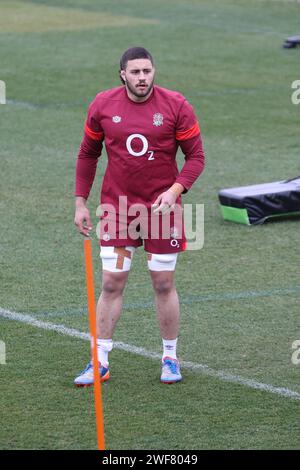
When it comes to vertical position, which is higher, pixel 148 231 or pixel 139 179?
pixel 139 179

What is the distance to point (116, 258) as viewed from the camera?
7.15 metres

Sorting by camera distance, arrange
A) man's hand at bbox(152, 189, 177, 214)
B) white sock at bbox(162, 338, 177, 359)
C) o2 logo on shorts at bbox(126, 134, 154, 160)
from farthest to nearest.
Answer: white sock at bbox(162, 338, 177, 359) → o2 logo on shorts at bbox(126, 134, 154, 160) → man's hand at bbox(152, 189, 177, 214)

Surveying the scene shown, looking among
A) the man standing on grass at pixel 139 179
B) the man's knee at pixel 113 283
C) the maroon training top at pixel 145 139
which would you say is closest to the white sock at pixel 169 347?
the man standing on grass at pixel 139 179

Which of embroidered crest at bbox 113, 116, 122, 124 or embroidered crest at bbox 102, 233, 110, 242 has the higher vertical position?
embroidered crest at bbox 113, 116, 122, 124

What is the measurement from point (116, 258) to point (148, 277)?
2293 millimetres

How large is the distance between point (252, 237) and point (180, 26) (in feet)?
43.5

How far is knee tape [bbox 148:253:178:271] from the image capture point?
7.16 metres

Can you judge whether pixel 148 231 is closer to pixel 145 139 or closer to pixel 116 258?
pixel 116 258

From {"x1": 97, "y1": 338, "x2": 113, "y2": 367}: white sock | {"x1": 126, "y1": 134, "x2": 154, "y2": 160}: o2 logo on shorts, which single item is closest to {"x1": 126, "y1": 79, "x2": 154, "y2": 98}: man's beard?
{"x1": 126, "y1": 134, "x2": 154, "y2": 160}: o2 logo on shorts

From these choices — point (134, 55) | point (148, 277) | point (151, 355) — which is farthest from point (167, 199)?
point (148, 277)

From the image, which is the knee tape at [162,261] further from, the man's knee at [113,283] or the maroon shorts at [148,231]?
the man's knee at [113,283]

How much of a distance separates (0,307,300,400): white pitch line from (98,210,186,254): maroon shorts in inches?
32.3

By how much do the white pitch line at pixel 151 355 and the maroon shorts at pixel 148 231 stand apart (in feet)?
2.69

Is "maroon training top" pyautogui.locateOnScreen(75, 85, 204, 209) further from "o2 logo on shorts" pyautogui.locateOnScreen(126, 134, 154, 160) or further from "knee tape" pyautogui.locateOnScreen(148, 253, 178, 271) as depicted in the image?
"knee tape" pyautogui.locateOnScreen(148, 253, 178, 271)
